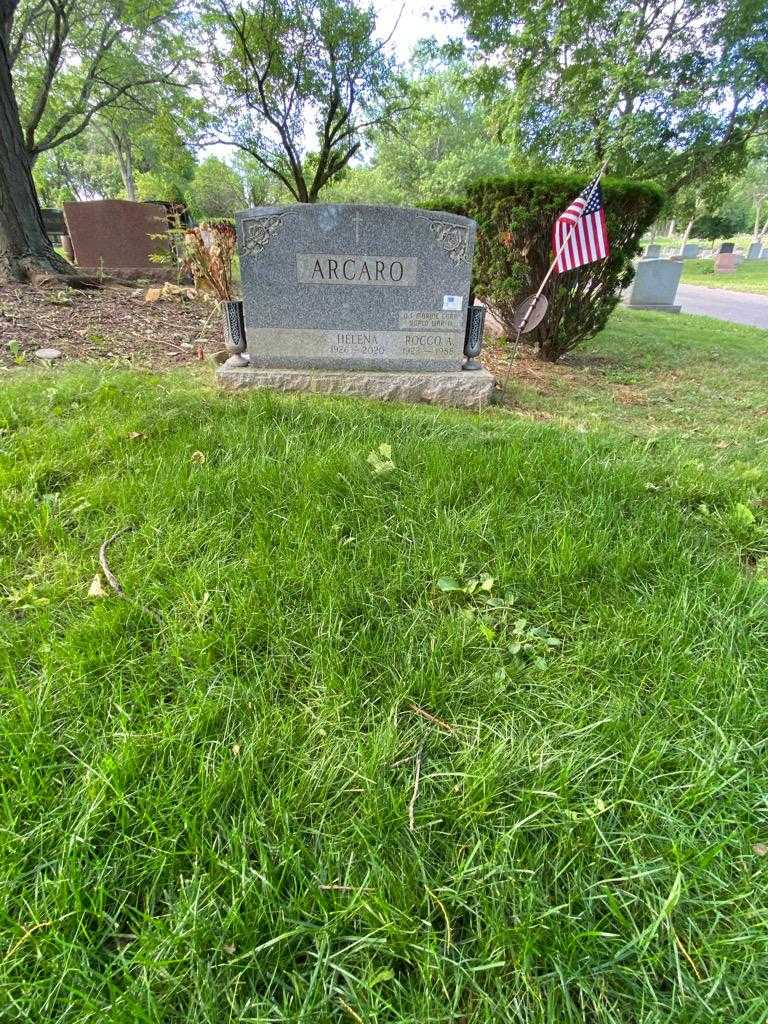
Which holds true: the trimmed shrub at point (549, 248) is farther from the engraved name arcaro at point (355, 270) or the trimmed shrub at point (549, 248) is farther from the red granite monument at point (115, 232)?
the red granite monument at point (115, 232)

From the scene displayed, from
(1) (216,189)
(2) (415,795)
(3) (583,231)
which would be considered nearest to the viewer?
(2) (415,795)

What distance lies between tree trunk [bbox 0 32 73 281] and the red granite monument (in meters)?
2.20

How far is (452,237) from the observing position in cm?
393

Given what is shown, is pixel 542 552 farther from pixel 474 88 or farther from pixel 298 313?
pixel 474 88

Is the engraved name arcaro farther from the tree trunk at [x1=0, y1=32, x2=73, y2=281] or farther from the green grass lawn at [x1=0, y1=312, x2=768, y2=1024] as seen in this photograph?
the tree trunk at [x1=0, y1=32, x2=73, y2=281]

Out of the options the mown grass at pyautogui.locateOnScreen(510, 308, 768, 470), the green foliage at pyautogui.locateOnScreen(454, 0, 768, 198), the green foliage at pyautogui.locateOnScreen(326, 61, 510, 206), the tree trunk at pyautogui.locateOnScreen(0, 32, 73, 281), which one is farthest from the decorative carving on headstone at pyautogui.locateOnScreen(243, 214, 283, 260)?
the green foliage at pyautogui.locateOnScreen(326, 61, 510, 206)

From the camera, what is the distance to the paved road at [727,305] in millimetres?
12641

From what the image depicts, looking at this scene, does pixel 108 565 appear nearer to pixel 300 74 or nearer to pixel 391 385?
pixel 391 385

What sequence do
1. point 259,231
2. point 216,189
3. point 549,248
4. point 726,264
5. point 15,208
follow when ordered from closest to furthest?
point 259,231
point 549,248
point 15,208
point 726,264
point 216,189

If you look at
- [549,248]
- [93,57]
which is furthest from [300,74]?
[549,248]

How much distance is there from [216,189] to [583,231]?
44118mm

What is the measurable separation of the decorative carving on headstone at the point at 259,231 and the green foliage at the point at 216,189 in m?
35.7

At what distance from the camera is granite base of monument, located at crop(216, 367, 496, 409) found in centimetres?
410

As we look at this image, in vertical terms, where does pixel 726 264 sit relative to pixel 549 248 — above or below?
above
